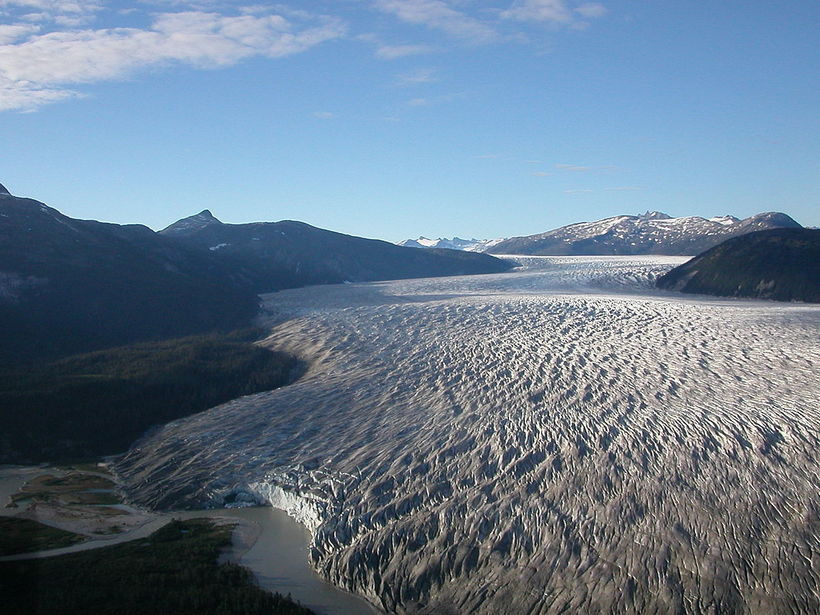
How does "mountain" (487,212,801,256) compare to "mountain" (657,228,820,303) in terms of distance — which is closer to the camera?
"mountain" (657,228,820,303)

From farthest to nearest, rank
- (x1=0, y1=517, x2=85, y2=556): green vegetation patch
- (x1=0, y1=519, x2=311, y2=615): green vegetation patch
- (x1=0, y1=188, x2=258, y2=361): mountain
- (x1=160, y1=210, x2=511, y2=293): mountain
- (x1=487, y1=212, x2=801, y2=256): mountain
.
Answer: (x1=487, y1=212, x2=801, y2=256): mountain → (x1=160, y1=210, x2=511, y2=293): mountain → (x1=0, y1=188, x2=258, y2=361): mountain → (x1=0, y1=517, x2=85, y2=556): green vegetation patch → (x1=0, y1=519, x2=311, y2=615): green vegetation patch

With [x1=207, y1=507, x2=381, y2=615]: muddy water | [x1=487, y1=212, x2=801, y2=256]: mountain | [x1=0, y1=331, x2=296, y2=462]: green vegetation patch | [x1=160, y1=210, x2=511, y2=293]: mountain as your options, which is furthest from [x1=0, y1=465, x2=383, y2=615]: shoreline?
[x1=487, y1=212, x2=801, y2=256]: mountain

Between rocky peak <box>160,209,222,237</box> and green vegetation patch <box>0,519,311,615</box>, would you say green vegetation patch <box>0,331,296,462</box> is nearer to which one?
green vegetation patch <box>0,519,311,615</box>

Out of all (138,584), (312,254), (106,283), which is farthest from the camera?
(312,254)

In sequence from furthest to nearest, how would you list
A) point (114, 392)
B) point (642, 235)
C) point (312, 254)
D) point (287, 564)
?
point (642, 235)
point (312, 254)
point (114, 392)
point (287, 564)

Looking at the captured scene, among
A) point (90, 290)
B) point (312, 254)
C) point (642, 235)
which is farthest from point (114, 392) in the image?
point (642, 235)

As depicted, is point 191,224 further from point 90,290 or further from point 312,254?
point 90,290
